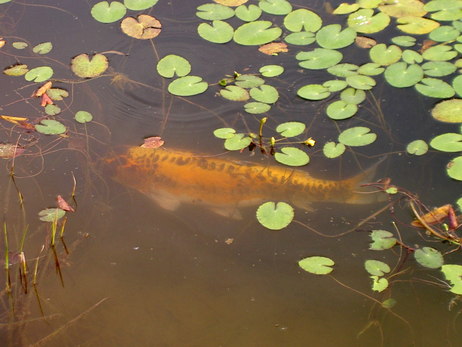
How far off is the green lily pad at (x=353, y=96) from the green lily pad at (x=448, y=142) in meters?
0.45

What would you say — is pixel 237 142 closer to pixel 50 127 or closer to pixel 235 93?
pixel 235 93

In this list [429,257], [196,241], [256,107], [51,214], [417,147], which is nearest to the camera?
[429,257]

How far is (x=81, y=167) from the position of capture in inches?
120

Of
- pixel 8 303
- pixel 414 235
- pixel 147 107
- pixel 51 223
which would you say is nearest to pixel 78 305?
pixel 8 303

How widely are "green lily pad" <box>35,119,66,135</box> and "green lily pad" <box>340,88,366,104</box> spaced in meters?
1.54

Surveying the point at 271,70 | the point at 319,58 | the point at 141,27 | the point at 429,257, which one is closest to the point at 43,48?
the point at 141,27

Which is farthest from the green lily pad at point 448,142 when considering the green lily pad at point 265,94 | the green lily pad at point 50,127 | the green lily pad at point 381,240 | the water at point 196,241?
the green lily pad at point 50,127

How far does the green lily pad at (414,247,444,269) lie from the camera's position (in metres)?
2.48

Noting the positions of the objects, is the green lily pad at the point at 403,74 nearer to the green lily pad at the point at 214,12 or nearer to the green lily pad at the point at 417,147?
the green lily pad at the point at 417,147

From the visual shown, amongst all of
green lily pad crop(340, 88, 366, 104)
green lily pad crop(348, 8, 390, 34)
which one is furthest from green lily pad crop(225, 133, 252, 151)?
green lily pad crop(348, 8, 390, 34)

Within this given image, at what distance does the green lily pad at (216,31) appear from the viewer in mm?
3596

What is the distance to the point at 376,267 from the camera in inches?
98.7

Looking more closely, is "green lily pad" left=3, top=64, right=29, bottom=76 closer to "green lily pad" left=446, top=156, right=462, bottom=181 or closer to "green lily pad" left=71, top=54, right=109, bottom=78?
"green lily pad" left=71, top=54, right=109, bottom=78

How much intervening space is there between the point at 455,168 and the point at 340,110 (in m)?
0.66
